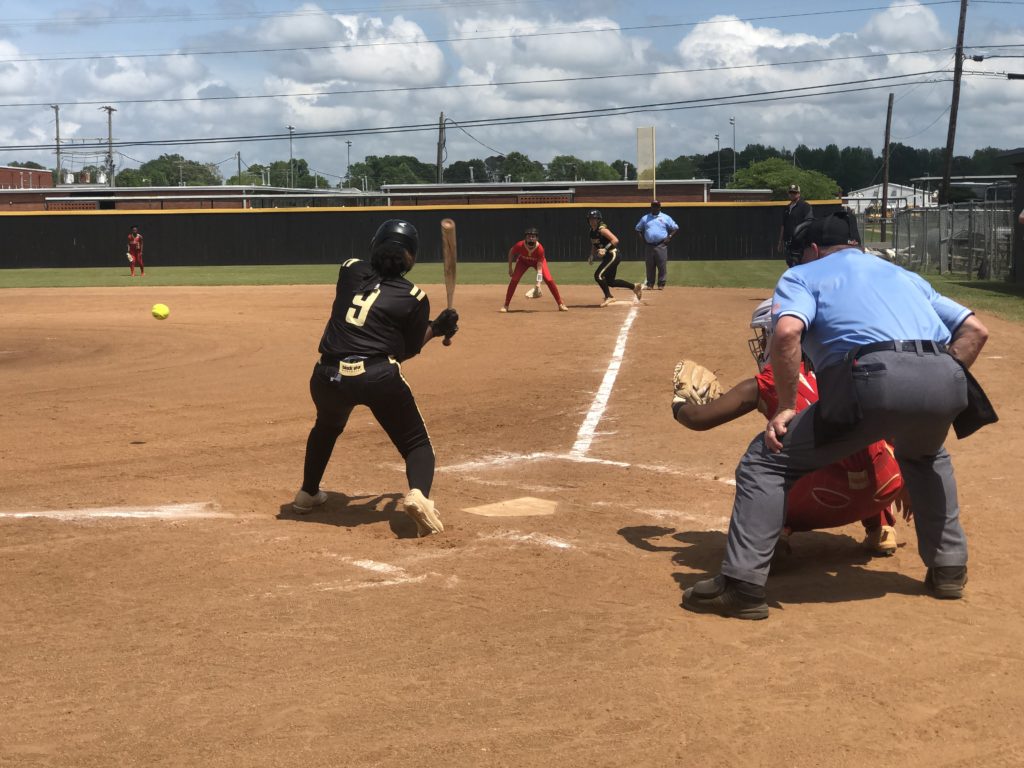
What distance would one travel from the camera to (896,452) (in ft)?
17.1

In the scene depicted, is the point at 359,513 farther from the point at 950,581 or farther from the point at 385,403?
the point at 950,581

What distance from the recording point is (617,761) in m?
3.62

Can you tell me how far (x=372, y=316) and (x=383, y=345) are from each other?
18cm

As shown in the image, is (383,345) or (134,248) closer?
(383,345)

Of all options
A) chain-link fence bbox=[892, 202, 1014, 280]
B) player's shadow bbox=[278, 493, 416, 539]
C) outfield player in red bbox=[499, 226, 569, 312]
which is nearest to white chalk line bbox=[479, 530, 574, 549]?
player's shadow bbox=[278, 493, 416, 539]

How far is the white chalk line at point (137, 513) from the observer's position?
6828 mm

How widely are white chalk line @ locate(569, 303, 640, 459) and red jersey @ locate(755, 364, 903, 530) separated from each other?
3236 mm

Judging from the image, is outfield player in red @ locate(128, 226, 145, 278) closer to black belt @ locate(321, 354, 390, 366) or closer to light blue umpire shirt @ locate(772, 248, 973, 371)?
black belt @ locate(321, 354, 390, 366)

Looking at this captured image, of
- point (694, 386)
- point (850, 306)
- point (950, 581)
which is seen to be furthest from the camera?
point (694, 386)

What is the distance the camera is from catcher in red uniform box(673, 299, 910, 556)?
18.1 feet

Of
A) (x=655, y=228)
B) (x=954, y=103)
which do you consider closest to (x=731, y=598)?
(x=655, y=228)

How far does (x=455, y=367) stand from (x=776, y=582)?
853 cm

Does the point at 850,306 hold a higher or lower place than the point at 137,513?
higher

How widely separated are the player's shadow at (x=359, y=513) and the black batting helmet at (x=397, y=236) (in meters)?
1.66
